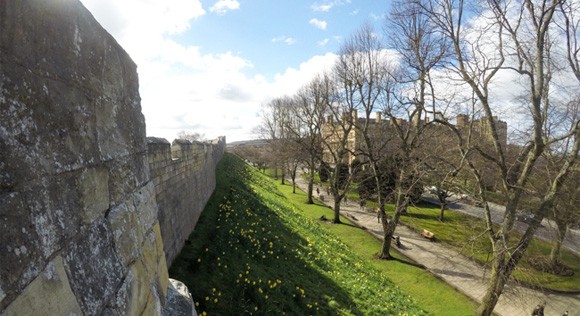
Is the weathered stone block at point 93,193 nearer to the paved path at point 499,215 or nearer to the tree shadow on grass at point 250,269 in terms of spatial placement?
the tree shadow on grass at point 250,269

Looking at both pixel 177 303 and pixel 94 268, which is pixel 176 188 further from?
pixel 94 268

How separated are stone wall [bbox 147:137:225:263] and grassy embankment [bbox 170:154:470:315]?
0.41 m

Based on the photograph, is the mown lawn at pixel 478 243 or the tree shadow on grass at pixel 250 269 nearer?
the tree shadow on grass at pixel 250 269

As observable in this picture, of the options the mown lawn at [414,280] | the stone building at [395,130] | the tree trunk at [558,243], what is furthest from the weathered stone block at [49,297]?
the tree trunk at [558,243]

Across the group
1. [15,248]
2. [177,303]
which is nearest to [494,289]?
[177,303]

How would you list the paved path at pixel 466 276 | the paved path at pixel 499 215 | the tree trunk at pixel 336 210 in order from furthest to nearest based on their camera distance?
the tree trunk at pixel 336 210
the paved path at pixel 499 215
the paved path at pixel 466 276

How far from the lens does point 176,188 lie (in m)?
8.32

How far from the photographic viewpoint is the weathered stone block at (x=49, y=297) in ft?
3.55

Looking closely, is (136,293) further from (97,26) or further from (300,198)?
(300,198)

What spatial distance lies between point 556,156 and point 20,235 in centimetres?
2176

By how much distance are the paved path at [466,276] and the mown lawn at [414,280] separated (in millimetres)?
726

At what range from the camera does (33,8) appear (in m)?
1.20

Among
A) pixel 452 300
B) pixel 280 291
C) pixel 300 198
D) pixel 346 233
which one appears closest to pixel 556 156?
pixel 452 300

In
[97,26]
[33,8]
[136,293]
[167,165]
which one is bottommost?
[136,293]
